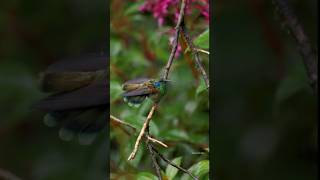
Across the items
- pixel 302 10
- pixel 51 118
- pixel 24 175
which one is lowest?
pixel 24 175

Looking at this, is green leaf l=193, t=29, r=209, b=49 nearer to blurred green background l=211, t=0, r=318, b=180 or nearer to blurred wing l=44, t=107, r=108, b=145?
blurred green background l=211, t=0, r=318, b=180

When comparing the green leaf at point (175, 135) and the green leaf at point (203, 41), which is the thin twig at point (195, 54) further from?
the green leaf at point (175, 135)

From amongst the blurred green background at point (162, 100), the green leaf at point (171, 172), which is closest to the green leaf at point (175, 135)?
the blurred green background at point (162, 100)

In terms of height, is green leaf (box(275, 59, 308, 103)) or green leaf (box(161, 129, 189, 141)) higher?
green leaf (box(275, 59, 308, 103))

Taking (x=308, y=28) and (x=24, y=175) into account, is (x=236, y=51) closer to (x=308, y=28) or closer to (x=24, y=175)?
(x=308, y=28)

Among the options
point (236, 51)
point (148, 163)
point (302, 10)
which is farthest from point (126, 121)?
point (302, 10)

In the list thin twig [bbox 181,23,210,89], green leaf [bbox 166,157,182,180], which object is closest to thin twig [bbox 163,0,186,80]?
thin twig [bbox 181,23,210,89]
